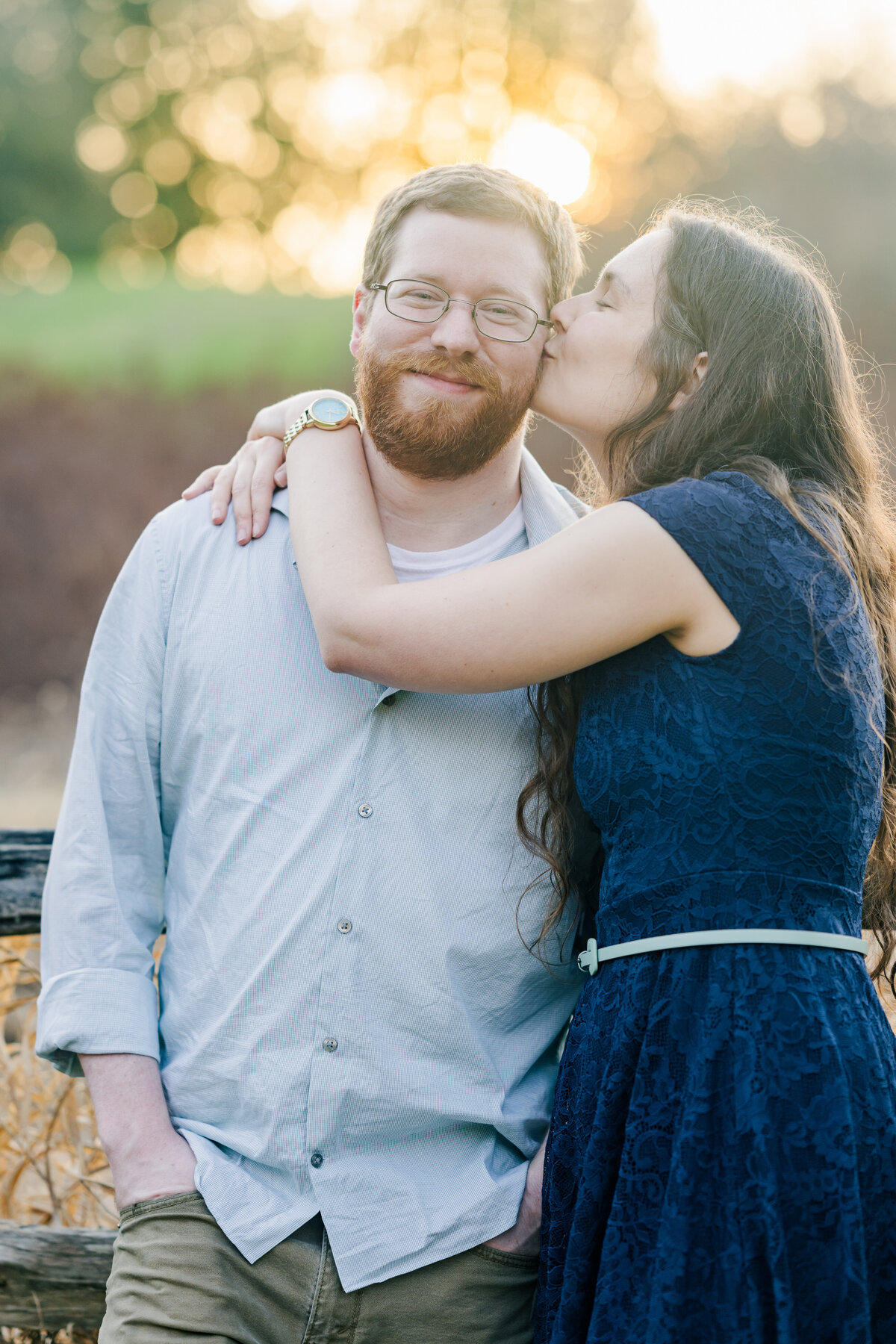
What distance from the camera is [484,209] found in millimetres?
2162

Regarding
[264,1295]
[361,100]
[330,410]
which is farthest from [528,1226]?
[361,100]

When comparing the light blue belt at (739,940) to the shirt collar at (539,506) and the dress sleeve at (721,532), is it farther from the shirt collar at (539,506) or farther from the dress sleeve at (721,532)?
the shirt collar at (539,506)

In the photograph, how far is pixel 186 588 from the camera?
2.08m

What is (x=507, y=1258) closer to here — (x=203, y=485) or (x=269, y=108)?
(x=203, y=485)

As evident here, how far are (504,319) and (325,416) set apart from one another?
1.29 ft

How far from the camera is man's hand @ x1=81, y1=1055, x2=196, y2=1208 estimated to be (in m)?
1.81

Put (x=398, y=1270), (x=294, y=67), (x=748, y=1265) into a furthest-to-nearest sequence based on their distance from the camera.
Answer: (x=294, y=67) < (x=398, y=1270) < (x=748, y=1265)

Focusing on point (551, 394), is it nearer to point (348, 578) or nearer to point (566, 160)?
point (348, 578)

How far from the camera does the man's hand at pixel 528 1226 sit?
6.12ft

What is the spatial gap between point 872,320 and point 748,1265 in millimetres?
10160

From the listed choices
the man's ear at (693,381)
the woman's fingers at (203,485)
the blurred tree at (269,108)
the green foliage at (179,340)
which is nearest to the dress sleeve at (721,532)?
the man's ear at (693,381)

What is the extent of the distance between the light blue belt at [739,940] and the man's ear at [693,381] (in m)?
0.87

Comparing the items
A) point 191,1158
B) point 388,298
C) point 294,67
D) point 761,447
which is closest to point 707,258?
point 761,447

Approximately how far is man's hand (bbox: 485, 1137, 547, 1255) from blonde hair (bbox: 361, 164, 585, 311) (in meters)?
1.61
